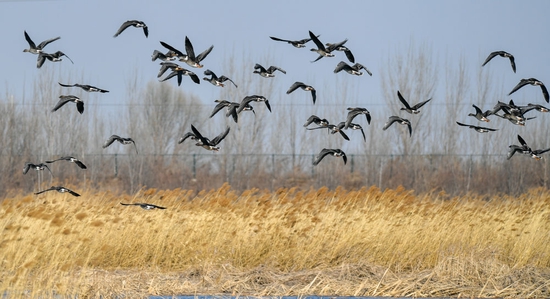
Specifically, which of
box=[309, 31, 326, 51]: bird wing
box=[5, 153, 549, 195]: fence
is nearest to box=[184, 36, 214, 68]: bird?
box=[309, 31, 326, 51]: bird wing

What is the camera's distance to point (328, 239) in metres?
14.0

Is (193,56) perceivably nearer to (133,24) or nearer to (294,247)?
(133,24)

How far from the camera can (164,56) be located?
43.2 feet

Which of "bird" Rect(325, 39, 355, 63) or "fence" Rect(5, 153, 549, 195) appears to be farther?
"fence" Rect(5, 153, 549, 195)

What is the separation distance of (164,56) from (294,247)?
3.45 metres

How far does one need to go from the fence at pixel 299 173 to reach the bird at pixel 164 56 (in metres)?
20.1

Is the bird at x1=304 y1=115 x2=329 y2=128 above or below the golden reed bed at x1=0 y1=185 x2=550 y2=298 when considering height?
above

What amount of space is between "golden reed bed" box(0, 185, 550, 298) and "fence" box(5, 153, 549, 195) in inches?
719

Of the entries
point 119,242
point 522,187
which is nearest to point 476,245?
point 119,242

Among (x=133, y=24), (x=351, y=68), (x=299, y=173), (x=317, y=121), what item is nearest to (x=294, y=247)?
(x=317, y=121)

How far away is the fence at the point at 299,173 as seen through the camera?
114 ft

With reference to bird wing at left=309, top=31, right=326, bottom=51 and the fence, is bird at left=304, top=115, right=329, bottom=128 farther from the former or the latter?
the fence

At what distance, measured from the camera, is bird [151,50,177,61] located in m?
13.1

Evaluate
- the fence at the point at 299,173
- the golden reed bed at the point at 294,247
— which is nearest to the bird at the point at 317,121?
the golden reed bed at the point at 294,247
